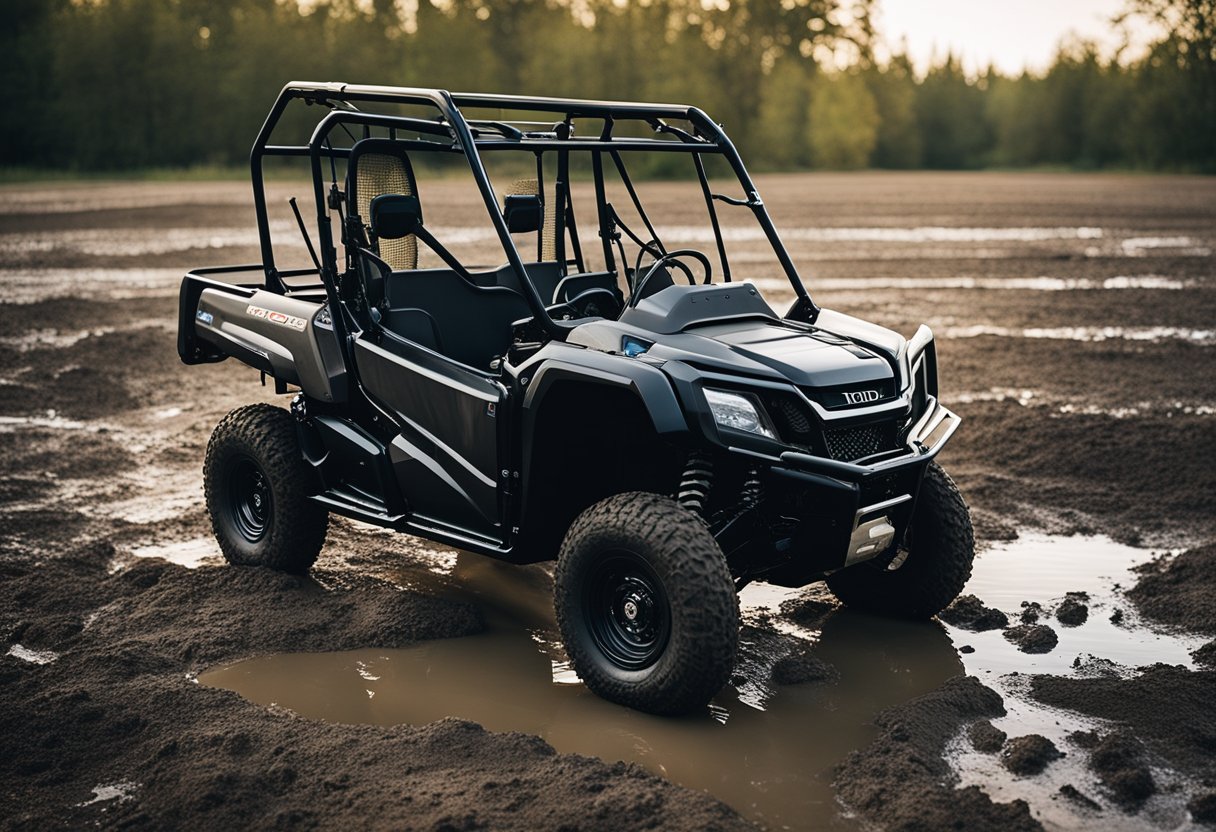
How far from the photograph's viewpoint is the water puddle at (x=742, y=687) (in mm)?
4402

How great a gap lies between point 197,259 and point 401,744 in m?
17.0

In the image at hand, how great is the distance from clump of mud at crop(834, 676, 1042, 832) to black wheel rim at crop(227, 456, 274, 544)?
10.1 feet

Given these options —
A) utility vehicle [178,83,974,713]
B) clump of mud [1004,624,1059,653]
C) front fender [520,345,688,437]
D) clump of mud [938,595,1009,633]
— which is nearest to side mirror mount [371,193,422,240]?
utility vehicle [178,83,974,713]

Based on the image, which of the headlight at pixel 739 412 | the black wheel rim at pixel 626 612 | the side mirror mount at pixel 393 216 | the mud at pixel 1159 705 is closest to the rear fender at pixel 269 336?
the side mirror mount at pixel 393 216

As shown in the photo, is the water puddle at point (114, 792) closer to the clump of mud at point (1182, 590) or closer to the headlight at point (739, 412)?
the headlight at point (739, 412)

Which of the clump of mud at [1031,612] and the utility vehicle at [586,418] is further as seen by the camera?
the clump of mud at [1031,612]

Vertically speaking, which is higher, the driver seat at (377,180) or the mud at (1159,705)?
the driver seat at (377,180)

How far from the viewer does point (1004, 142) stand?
284ft

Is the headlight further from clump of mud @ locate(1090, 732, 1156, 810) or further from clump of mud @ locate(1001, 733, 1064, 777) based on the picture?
clump of mud @ locate(1090, 732, 1156, 810)

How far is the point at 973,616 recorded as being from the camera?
19.0 feet

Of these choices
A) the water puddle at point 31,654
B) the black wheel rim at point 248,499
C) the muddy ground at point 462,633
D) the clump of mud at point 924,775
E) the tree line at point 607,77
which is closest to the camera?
the clump of mud at point 924,775

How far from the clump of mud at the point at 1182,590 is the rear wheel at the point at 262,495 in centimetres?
373

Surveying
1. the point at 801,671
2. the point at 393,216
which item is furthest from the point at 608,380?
the point at 801,671

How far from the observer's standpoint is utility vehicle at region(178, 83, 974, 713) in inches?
183
